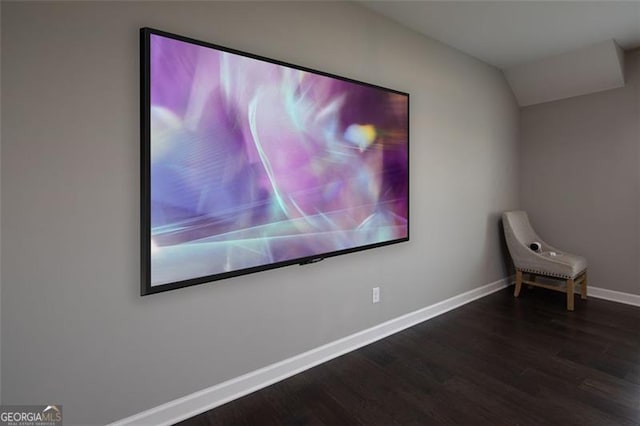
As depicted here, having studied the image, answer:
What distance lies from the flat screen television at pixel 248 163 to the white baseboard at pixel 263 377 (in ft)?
2.07

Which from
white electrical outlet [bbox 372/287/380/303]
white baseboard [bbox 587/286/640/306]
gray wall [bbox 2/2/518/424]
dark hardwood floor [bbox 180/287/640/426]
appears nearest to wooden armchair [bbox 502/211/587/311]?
white baseboard [bbox 587/286/640/306]

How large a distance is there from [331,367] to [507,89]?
3718 millimetres

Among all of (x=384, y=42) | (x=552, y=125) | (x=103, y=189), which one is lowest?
(x=103, y=189)

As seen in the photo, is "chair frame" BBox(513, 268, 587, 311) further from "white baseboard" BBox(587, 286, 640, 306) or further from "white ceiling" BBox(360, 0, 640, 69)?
"white ceiling" BBox(360, 0, 640, 69)

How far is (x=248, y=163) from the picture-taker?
1711mm

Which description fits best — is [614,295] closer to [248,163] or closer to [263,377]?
[263,377]

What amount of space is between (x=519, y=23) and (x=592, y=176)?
6.47 feet

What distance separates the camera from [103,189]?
1.37 metres

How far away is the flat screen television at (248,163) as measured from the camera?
1.45 meters

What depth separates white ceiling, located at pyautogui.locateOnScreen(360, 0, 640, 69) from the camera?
2.30 m

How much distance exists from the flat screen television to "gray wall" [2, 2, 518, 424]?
0.34ft

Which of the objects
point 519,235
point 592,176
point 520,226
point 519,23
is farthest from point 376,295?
point 592,176

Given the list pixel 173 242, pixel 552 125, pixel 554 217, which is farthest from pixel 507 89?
pixel 173 242

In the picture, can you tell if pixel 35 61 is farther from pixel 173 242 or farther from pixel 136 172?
pixel 173 242
